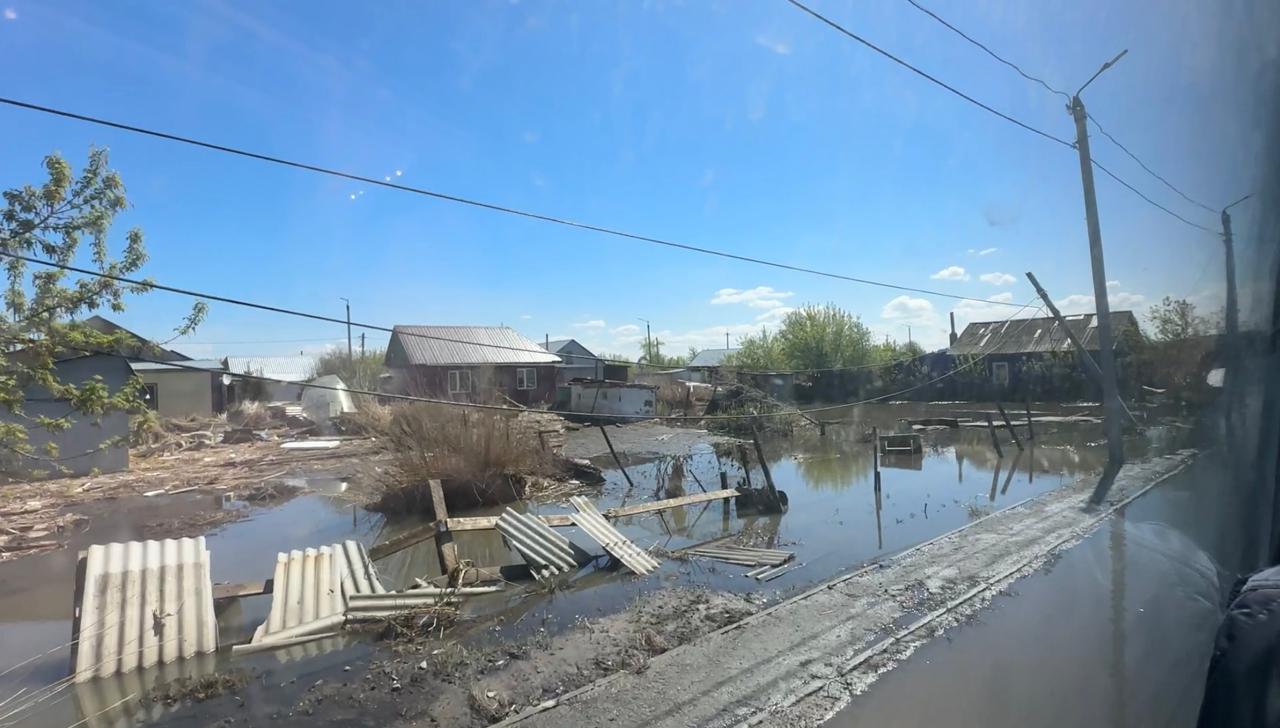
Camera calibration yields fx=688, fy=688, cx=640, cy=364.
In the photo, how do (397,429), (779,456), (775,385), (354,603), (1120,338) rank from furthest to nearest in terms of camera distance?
(775,385)
(779,456)
(397,429)
(1120,338)
(354,603)

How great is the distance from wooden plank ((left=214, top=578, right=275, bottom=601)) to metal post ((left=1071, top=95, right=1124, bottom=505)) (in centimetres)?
1014

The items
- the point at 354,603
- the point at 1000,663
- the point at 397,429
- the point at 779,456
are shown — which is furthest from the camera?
the point at 779,456

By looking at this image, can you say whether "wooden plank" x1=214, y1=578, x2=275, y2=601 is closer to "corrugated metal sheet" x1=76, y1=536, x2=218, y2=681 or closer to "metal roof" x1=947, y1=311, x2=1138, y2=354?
"corrugated metal sheet" x1=76, y1=536, x2=218, y2=681

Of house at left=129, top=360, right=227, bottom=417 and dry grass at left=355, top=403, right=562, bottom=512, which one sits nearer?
dry grass at left=355, top=403, right=562, bottom=512

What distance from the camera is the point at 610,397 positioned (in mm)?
32500

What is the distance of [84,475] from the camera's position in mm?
17641

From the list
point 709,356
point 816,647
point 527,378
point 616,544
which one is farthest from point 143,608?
point 709,356

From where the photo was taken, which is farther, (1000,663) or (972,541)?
(972,541)

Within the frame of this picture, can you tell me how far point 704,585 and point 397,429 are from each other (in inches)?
330

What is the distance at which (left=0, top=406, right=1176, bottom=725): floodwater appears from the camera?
6.63 m

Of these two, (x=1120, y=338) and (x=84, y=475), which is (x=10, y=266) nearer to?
(x=84, y=475)

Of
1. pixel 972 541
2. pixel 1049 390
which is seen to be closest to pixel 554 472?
pixel 972 541

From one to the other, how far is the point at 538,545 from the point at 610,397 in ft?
76.3

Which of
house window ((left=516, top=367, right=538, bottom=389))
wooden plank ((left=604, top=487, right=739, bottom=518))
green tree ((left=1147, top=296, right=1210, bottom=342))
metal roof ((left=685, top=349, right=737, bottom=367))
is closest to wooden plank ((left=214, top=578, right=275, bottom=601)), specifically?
wooden plank ((left=604, top=487, right=739, bottom=518))
